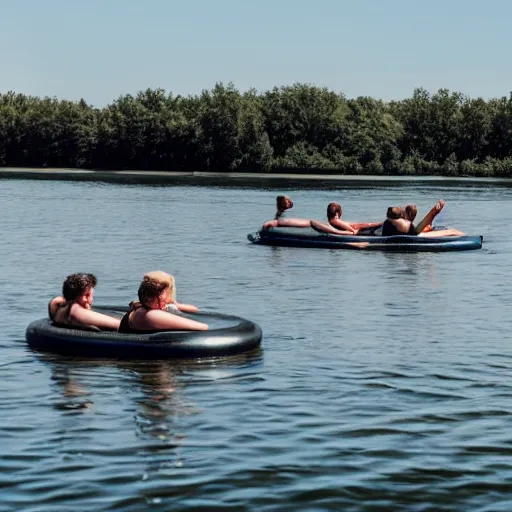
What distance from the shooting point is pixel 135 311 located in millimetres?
13047

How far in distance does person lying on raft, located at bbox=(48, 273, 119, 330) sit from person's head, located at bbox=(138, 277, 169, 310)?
1.96 ft

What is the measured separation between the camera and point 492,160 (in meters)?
108

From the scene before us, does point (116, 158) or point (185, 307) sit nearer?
point (185, 307)

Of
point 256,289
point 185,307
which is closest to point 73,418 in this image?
A: point 185,307

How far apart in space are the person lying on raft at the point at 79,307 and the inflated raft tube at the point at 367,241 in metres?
14.3

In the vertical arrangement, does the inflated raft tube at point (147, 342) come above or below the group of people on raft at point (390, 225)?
below

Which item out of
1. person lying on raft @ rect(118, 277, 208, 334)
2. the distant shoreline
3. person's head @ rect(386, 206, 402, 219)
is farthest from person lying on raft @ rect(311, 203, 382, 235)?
the distant shoreline

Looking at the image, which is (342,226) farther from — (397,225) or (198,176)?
(198,176)

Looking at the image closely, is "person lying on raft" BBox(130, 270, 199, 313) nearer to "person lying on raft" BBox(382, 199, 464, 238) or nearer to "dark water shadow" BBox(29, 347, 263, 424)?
"dark water shadow" BBox(29, 347, 263, 424)

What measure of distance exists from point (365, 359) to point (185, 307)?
210cm

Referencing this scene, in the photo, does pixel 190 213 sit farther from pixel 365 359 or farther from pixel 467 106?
pixel 467 106

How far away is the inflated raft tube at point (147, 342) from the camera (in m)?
12.8

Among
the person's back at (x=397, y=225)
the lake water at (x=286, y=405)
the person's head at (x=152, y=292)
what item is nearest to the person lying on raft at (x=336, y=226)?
the person's back at (x=397, y=225)

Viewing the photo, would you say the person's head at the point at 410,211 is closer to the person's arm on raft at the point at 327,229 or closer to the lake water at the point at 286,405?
the person's arm on raft at the point at 327,229
